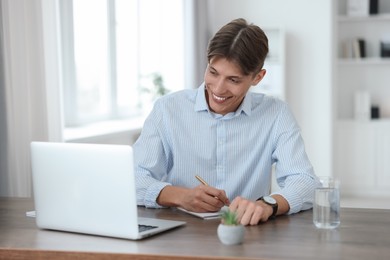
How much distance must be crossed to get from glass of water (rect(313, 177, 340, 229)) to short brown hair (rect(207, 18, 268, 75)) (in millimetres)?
537

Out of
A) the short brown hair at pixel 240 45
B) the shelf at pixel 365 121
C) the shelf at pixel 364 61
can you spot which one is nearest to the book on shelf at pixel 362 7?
the shelf at pixel 364 61

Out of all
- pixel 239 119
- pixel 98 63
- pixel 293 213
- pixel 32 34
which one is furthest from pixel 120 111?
pixel 293 213

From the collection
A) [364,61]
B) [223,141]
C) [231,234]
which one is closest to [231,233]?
[231,234]

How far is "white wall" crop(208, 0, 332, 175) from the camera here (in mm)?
5938

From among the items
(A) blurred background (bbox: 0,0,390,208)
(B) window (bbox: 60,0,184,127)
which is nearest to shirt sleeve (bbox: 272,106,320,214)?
(A) blurred background (bbox: 0,0,390,208)

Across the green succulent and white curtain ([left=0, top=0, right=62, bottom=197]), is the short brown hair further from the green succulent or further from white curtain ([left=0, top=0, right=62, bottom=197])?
white curtain ([left=0, top=0, right=62, bottom=197])

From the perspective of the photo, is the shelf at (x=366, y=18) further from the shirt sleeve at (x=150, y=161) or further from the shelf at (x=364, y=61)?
the shirt sleeve at (x=150, y=161)

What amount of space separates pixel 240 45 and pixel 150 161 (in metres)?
0.53

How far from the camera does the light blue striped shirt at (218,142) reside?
2418mm

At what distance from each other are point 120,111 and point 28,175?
210 centimetres

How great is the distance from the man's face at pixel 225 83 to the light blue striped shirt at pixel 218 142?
0.25 feet

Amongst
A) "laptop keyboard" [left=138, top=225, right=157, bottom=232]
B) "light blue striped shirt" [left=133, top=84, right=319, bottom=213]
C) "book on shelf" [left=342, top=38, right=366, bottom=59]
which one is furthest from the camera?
"book on shelf" [left=342, top=38, right=366, bottom=59]

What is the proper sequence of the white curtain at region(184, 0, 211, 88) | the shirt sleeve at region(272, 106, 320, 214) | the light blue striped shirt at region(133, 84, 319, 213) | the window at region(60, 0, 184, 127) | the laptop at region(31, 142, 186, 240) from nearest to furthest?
the laptop at region(31, 142, 186, 240) → the shirt sleeve at region(272, 106, 320, 214) → the light blue striped shirt at region(133, 84, 319, 213) → the window at region(60, 0, 184, 127) → the white curtain at region(184, 0, 211, 88)

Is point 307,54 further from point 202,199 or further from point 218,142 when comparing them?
point 202,199
